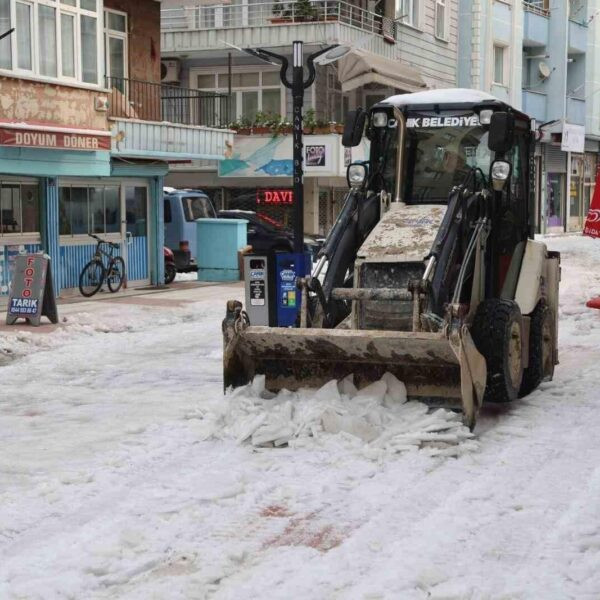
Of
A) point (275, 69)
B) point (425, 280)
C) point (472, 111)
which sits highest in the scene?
point (275, 69)

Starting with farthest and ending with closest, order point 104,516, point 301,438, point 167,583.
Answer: point 301,438, point 104,516, point 167,583

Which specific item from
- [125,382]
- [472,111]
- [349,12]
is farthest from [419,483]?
[349,12]

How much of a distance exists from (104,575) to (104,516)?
99cm

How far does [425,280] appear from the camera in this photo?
875 cm

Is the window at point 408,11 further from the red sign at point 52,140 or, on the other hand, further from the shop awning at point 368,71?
the red sign at point 52,140

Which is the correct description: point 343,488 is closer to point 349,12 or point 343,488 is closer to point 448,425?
point 448,425

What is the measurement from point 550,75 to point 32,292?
35.4 metres

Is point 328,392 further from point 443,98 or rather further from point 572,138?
point 572,138

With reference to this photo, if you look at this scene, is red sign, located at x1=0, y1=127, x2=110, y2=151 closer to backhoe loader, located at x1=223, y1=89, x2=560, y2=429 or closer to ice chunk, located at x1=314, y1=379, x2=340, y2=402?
backhoe loader, located at x1=223, y1=89, x2=560, y2=429

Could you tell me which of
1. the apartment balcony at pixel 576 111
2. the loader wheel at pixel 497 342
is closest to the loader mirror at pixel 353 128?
the loader wheel at pixel 497 342

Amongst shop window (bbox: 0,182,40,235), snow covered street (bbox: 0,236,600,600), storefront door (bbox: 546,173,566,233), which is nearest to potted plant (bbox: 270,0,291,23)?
shop window (bbox: 0,182,40,235)

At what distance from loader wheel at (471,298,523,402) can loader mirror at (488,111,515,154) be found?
1260 mm

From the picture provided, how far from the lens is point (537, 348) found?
10164 millimetres

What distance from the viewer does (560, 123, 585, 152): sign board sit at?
47.1 meters
